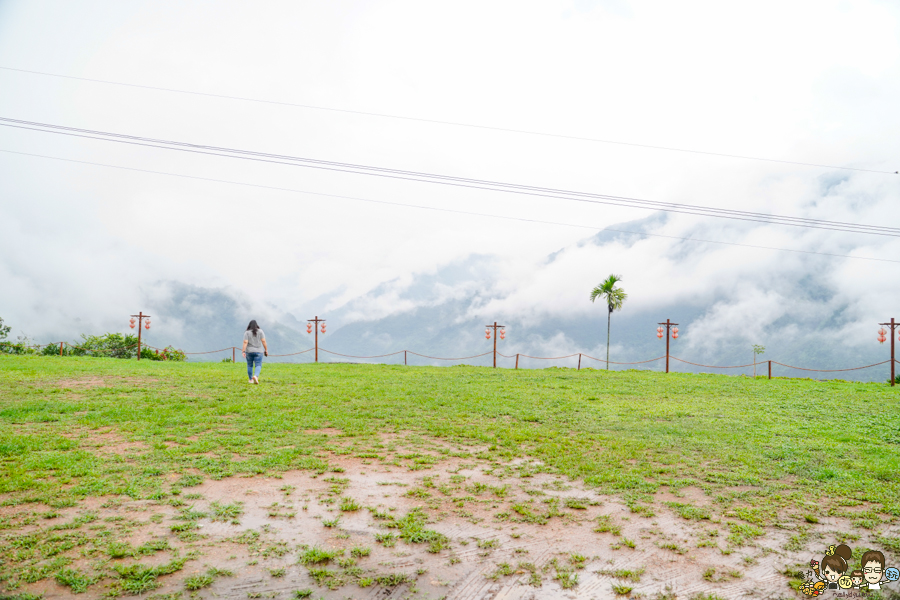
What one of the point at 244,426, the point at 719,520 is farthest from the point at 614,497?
the point at 244,426

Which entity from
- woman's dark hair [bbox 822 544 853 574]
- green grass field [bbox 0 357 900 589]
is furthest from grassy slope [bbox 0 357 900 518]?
woman's dark hair [bbox 822 544 853 574]

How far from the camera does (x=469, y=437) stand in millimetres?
9945

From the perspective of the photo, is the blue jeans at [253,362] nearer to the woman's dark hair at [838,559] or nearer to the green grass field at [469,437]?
the green grass field at [469,437]

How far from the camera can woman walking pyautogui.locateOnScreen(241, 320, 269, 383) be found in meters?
16.7

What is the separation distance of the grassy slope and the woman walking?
0.61 metres

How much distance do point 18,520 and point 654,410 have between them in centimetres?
1342

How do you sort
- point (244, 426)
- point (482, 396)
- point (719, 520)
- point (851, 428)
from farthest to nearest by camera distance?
point (482, 396) → point (851, 428) → point (244, 426) → point (719, 520)

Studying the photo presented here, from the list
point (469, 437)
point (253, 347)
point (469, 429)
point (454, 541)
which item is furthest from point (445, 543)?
point (253, 347)

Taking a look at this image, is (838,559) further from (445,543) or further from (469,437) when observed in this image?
(469,437)

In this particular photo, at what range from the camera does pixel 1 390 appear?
44.5ft

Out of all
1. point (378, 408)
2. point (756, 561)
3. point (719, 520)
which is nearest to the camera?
point (756, 561)

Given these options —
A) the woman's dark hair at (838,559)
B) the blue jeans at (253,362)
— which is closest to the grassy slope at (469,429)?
the blue jeans at (253,362)

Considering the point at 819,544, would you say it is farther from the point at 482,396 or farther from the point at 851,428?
the point at 482,396

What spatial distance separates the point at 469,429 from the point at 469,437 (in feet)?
2.36
